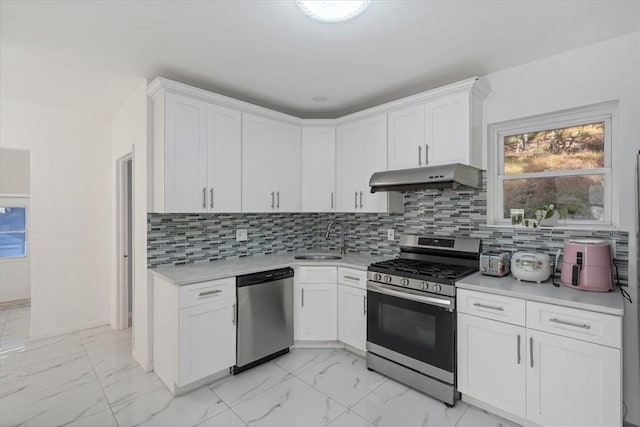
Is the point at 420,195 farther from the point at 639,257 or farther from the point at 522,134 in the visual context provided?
the point at 639,257

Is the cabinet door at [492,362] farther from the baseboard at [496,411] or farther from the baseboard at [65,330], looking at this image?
the baseboard at [65,330]

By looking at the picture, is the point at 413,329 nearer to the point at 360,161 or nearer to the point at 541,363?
the point at 541,363

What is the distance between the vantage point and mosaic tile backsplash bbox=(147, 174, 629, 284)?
241 centimetres

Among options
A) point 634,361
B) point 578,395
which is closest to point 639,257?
point 634,361

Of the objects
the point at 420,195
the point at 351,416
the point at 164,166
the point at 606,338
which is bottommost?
the point at 351,416

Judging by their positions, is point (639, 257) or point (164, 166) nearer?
point (639, 257)

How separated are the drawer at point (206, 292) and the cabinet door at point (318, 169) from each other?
1.22 m

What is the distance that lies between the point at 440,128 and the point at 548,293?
4.67 ft

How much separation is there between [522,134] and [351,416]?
253 centimetres

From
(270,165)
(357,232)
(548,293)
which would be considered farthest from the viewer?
(357,232)

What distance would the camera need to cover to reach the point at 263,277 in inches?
107

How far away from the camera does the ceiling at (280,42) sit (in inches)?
68.6

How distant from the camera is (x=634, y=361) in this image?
6.59ft

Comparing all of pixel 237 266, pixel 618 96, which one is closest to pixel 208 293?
pixel 237 266
